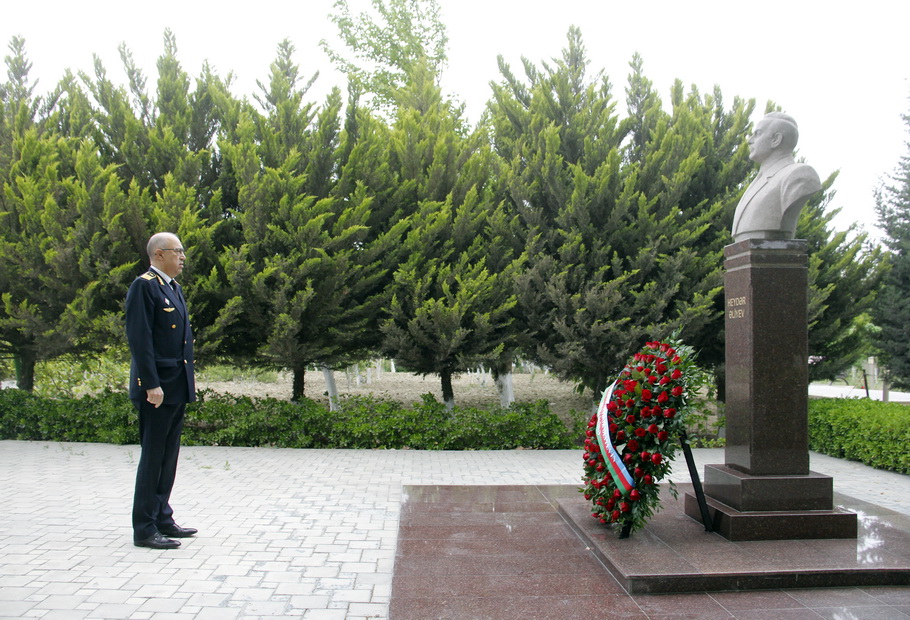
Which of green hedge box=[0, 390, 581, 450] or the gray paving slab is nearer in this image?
the gray paving slab

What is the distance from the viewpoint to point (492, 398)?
13.5 m

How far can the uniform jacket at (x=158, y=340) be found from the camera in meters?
4.18

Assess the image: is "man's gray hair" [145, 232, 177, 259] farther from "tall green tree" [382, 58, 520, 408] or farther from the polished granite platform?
"tall green tree" [382, 58, 520, 408]

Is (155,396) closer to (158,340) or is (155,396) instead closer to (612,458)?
(158,340)

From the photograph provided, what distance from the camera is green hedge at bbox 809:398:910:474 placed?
24.4 ft

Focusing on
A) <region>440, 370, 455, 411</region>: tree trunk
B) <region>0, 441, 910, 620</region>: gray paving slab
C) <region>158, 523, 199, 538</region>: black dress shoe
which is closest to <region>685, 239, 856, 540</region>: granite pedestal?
<region>0, 441, 910, 620</region>: gray paving slab

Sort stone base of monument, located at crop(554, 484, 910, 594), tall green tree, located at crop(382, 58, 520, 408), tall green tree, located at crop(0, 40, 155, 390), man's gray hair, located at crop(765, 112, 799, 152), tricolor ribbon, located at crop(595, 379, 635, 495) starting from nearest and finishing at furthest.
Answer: stone base of monument, located at crop(554, 484, 910, 594) → tricolor ribbon, located at crop(595, 379, 635, 495) → man's gray hair, located at crop(765, 112, 799, 152) → tall green tree, located at crop(0, 40, 155, 390) → tall green tree, located at crop(382, 58, 520, 408)

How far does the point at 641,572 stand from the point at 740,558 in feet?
2.42

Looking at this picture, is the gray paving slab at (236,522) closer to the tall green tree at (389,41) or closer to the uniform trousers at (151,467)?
the uniform trousers at (151,467)

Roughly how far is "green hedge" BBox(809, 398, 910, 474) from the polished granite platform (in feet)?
10.3

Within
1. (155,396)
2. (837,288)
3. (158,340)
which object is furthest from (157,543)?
(837,288)

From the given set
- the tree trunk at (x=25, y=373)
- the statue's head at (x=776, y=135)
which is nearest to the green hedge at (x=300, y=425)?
the tree trunk at (x=25, y=373)

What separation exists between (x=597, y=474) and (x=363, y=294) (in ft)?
19.1

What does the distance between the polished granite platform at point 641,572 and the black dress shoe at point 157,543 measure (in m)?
1.51
